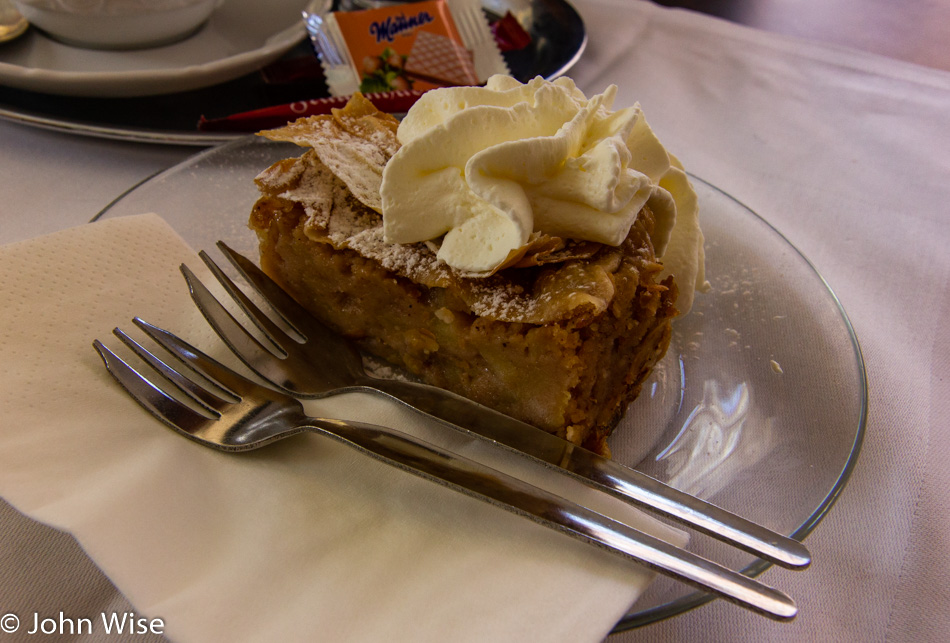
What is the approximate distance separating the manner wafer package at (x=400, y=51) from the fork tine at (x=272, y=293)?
105cm

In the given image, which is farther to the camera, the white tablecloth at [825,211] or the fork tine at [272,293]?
the fork tine at [272,293]

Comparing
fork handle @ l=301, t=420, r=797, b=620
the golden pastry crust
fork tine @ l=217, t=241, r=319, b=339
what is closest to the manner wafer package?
the golden pastry crust

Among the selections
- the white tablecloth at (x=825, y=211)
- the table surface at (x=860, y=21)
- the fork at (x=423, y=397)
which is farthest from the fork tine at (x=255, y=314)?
the table surface at (x=860, y=21)

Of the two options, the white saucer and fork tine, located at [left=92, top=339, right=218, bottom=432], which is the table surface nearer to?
the white saucer

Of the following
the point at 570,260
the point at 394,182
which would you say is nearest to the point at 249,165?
the point at 394,182

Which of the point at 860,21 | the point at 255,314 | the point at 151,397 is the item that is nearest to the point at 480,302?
the point at 255,314

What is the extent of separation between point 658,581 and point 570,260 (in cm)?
58

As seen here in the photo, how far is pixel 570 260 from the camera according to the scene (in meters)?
1.25

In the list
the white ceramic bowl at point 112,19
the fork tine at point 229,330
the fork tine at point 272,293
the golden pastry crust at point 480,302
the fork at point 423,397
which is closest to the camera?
the fork at point 423,397

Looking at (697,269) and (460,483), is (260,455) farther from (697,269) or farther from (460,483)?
(697,269)

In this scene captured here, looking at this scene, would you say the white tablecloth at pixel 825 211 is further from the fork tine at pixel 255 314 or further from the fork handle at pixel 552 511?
the fork tine at pixel 255 314

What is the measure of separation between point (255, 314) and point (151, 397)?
29 cm

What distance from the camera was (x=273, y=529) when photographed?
3.34 feet

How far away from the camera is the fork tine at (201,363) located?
4.07 ft
